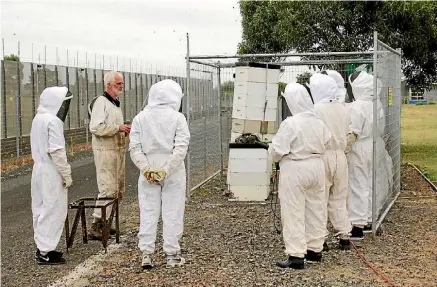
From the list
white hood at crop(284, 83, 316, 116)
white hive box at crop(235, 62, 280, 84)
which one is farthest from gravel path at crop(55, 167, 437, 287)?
white hive box at crop(235, 62, 280, 84)

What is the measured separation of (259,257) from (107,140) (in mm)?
2347

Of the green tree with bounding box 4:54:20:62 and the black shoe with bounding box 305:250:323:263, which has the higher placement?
the green tree with bounding box 4:54:20:62

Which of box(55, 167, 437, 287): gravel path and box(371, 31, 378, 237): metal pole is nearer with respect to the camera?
box(55, 167, 437, 287): gravel path

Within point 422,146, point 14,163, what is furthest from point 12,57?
point 422,146

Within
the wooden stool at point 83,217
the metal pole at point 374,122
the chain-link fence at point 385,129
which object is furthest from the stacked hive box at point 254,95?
the wooden stool at point 83,217

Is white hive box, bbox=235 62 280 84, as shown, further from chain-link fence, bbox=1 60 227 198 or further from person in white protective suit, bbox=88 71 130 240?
person in white protective suit, bbox=88 71 130 240

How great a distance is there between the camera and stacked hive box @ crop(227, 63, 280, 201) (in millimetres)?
10109

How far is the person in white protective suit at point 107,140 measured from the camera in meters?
7.65

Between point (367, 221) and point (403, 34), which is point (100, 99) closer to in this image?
point (367, 221)

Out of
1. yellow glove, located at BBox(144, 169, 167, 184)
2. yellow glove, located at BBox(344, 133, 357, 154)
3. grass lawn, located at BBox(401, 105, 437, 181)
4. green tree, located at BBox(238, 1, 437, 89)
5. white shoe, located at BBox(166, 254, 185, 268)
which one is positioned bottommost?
grass lawn, located at BBox(401, 105, 437, 181)

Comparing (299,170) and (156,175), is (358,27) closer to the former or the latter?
(299,170)

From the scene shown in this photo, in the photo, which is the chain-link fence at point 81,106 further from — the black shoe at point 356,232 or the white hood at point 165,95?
the black shoe at point 356,232

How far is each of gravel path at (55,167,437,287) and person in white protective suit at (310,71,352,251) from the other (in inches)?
15.3

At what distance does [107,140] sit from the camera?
7.74 metres
